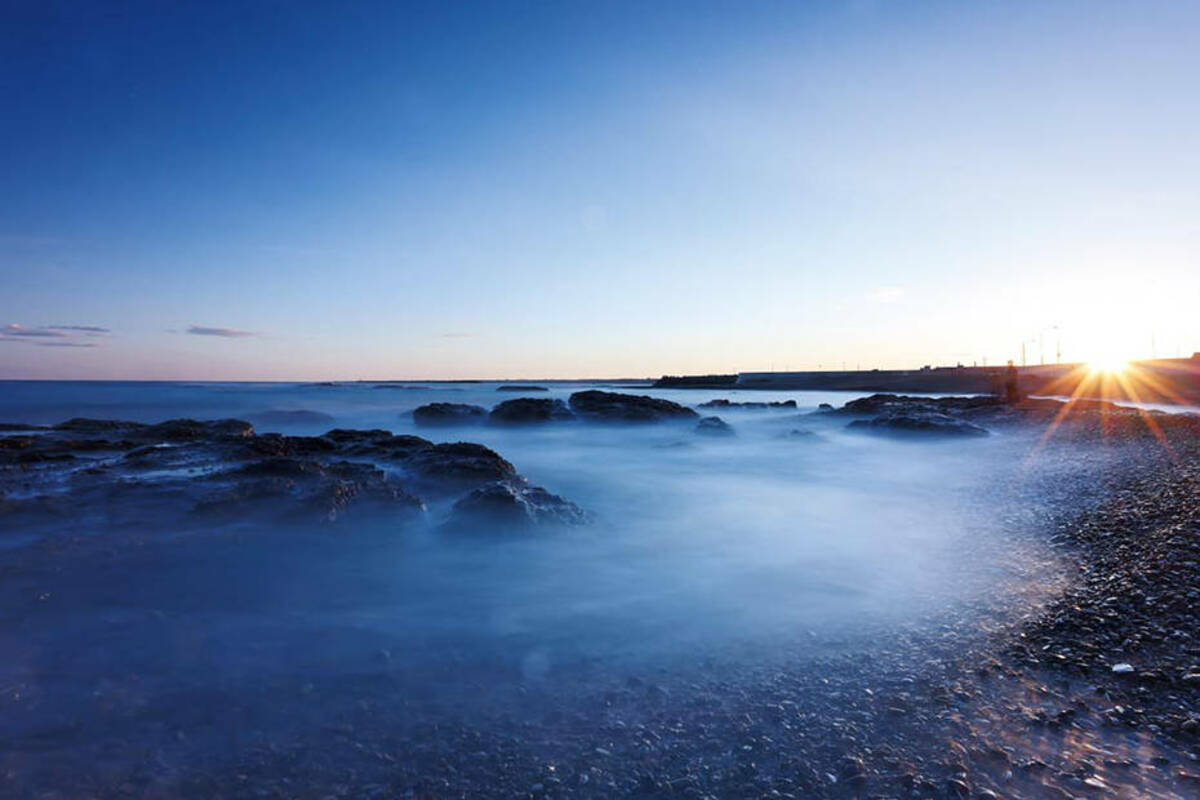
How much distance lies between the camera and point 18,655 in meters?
4.91

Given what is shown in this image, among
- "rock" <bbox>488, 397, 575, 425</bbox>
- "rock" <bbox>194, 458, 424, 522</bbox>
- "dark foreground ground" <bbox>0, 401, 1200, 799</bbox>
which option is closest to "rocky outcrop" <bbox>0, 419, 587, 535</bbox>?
"rock" <bbox>194, 458, 424, 522</bbox>

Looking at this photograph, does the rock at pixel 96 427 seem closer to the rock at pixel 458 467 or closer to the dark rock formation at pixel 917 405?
the rock at pixel 458 467

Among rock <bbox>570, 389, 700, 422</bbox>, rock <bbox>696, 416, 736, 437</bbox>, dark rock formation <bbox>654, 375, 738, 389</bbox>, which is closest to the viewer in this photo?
rock <bbox>696, 416, 736, 437</bbox>

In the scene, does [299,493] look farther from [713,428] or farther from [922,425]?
[922,425]

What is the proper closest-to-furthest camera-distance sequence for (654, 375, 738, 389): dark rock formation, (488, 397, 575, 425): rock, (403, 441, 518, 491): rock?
(403, 441, 518, 491): rock → (488, 397, 575, 425): rock → (654, 375, 738, 389): dark rock formation

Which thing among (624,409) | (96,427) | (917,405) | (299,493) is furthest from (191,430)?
(917,405)

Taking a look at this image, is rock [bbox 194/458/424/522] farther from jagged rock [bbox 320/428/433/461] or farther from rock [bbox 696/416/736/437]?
rock [bbox 696/416/736/437]

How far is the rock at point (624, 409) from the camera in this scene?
29984mm

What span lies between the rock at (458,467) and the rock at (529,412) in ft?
52.2

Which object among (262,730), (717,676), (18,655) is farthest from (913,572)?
(18,655)

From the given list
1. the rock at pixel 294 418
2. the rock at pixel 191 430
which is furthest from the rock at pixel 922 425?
the rock at pixel 294 418

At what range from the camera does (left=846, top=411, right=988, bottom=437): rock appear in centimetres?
2056

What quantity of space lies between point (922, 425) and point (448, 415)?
2249 centimetres

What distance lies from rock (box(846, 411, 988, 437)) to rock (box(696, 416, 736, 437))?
17.3 feet
